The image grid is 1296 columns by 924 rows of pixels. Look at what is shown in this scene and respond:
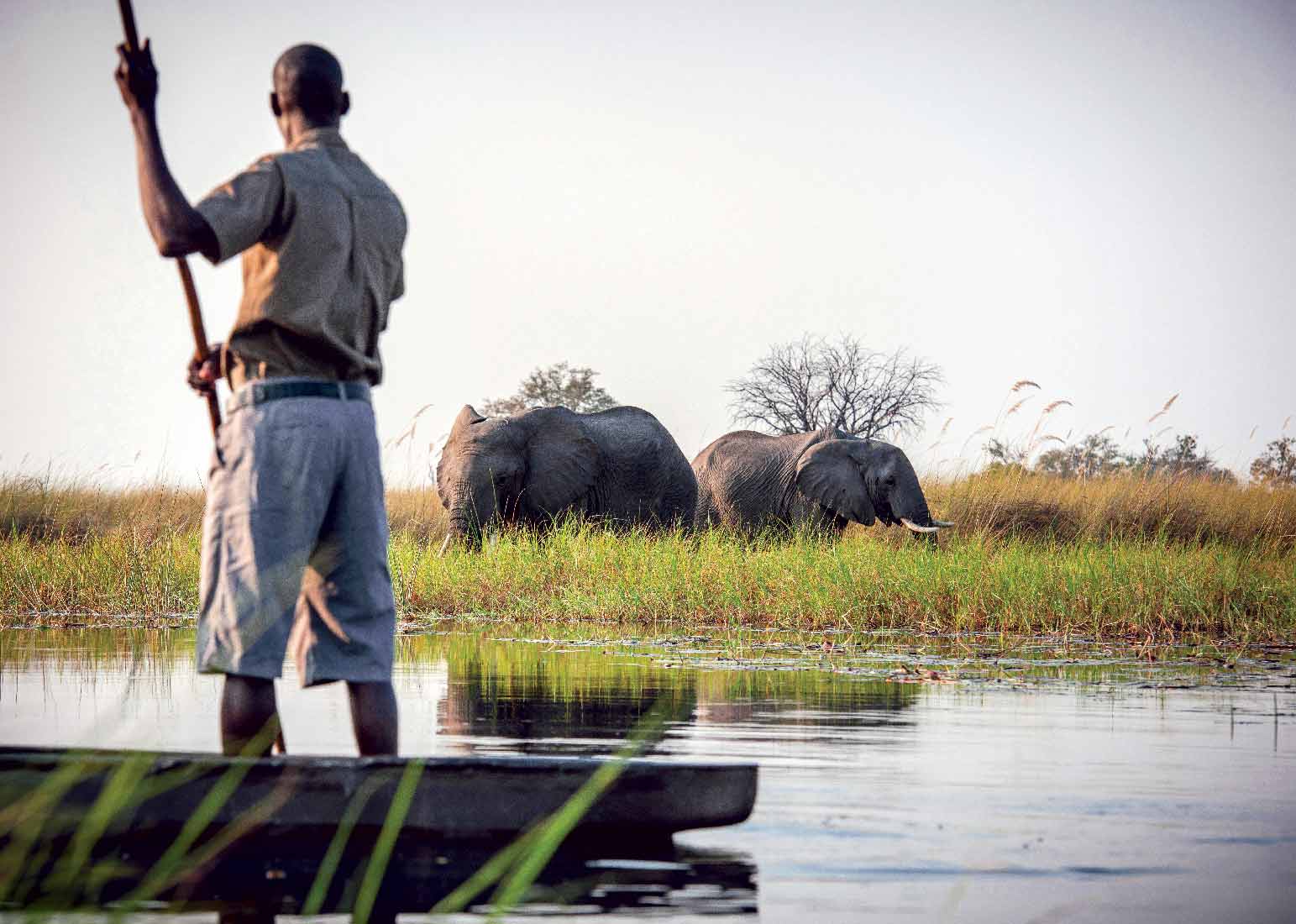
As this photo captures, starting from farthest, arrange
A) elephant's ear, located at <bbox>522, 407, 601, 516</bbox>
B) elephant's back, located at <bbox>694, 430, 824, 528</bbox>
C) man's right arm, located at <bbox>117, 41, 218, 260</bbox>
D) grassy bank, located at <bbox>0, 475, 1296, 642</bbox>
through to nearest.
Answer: elephant's back, located at <bbox>694, 430, 824, 528</bbox> < elephant's ear, located at <bbox>522, 407, 601, 516</bbox> < grassy bank, located at <bbox>0, 475, 1296, 642</bbox> < man's right arm, located at <bbox>117, 41, 218, 260</bbox>

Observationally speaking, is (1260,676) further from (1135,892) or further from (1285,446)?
(1285,446)

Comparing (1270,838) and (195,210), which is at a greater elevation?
(195,210)

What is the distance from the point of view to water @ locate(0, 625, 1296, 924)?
4.41m

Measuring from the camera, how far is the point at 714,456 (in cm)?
2486

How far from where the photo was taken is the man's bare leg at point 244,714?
4.93m

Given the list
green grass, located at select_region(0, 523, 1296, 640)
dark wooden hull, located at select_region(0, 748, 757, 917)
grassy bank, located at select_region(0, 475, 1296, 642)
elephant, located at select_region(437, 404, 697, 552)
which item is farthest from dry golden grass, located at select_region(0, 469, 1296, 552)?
dark wooden hull, located at select_region(0, 748, 757, 917)

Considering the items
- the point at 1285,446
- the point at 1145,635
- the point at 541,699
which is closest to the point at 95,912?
the point at 541,699

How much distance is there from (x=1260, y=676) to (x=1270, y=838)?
15.8 ft

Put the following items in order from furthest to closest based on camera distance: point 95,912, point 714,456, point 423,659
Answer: point 714,456, point 423,659, point 95,912

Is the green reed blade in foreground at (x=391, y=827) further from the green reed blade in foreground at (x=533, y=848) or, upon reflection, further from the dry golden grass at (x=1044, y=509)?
the dry golden grass at (x=1044, y=509)

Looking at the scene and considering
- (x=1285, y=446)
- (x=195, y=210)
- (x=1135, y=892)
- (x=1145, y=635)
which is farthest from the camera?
(x=1285, y=446)

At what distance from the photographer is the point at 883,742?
22.6 feet

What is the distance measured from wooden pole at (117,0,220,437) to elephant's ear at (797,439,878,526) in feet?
57.7

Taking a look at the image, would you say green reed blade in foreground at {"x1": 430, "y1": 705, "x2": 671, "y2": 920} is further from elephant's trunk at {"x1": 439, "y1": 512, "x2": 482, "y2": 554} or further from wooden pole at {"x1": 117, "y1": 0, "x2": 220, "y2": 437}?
elephant's trunk at {"x1": 439, "y1": 512, "x2": 482, "y2": 554}
